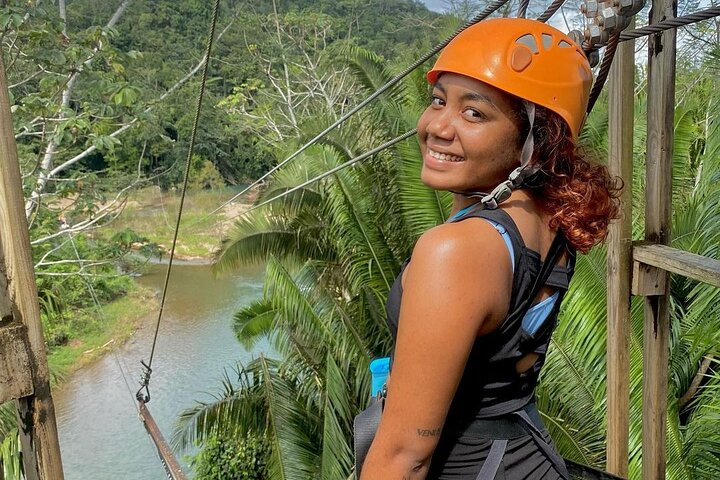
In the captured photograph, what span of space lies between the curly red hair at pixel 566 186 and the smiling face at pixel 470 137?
4 centimetres

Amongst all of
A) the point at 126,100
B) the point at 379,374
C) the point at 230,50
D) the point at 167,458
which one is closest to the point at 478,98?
the point at 379,374

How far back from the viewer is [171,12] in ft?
74.5

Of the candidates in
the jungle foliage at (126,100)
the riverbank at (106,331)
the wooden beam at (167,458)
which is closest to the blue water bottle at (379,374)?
the wooden beam at (167,458)

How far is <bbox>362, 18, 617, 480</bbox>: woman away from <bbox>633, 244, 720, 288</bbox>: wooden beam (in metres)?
0.71

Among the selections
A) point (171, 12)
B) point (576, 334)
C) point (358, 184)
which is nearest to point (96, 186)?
point (358, 184)

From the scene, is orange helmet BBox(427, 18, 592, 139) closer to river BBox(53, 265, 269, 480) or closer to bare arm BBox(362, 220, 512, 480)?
bare arm BBox(362, 220, 512, 480)

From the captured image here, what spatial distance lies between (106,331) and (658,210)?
13.5 meters

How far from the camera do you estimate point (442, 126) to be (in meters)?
0.94

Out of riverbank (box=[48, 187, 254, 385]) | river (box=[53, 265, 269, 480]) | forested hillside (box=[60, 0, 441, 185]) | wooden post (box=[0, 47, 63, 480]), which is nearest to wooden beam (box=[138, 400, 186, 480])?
wooden post (box=[0, 47, 63, 480])

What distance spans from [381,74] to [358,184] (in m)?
1.43

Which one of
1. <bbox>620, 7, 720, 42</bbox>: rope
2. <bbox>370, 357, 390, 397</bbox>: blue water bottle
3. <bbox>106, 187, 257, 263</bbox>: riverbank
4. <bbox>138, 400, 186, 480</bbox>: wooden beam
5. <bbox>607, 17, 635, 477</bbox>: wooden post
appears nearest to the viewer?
<bbox>370, 357, 390, 397</bbox>: blue water bottle

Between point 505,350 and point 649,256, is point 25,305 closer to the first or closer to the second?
point 505,350

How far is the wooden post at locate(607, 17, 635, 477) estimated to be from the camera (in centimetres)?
195

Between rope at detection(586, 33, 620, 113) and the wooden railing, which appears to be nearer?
rope at detection(586, 33, 620, 113)
